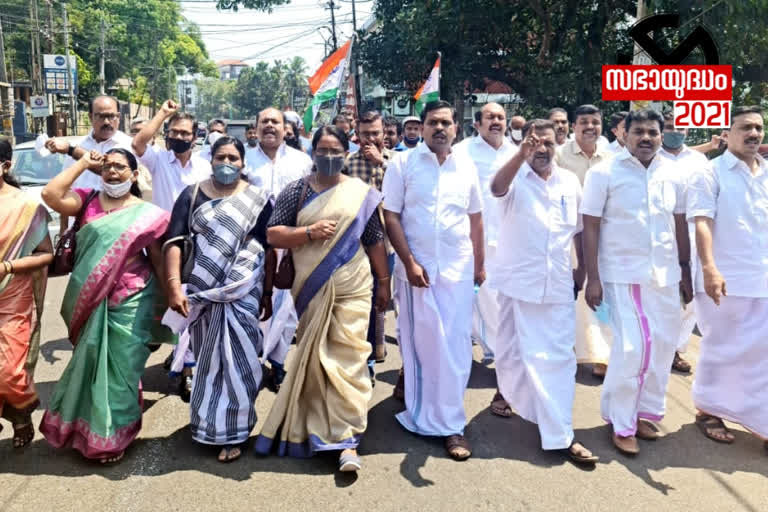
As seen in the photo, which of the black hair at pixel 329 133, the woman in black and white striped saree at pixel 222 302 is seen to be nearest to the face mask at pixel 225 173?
the woman in black and white striped saree at pixel 222 302

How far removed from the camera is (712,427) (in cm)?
412

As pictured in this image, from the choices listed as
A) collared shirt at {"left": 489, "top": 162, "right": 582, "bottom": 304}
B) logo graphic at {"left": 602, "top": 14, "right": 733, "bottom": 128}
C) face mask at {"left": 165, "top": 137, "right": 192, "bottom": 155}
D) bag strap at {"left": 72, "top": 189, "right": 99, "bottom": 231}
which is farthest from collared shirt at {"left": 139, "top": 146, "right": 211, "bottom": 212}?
logo graphic at {"left": 602, "top": 14, "right": 733, "bottom": 128}

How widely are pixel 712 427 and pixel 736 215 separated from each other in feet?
4.18

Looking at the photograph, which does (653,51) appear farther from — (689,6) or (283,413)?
(283,413)

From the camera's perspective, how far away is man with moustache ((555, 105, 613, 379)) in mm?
5227

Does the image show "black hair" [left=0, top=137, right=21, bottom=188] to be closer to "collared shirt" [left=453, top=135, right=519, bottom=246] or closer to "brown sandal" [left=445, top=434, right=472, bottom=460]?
"brown sandal" [left=445, top=434, right=472, bottom=460]

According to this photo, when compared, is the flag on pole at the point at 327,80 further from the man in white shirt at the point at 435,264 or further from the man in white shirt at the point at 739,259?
the man in white shirt at the point at 739,259

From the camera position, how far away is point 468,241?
3969 millimetres

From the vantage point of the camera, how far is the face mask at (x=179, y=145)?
191 inches

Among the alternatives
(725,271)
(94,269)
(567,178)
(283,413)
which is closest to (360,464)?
(283,413)

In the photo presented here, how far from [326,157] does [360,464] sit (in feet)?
5.25

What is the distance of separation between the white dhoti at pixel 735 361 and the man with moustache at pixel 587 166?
1.00 m

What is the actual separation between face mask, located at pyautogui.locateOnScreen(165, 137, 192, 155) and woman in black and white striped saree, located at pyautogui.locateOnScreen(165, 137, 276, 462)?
119 cm

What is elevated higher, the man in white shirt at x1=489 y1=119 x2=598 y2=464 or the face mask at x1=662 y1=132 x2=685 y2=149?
the face mask at x1=662 y1=132 x2=685 y2=149
